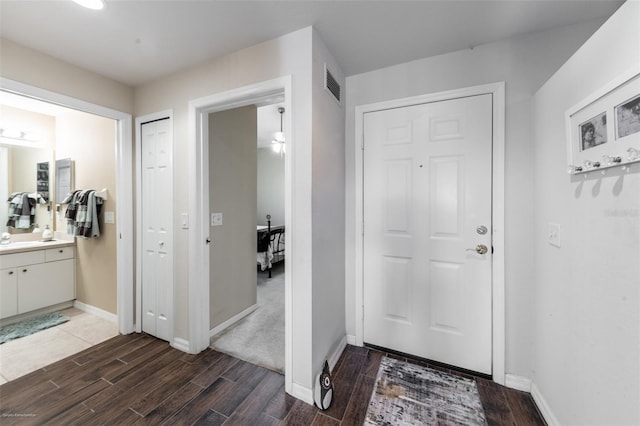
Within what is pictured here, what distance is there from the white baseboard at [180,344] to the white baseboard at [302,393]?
3.58 feet

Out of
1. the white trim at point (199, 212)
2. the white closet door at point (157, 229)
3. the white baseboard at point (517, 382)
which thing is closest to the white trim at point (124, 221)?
the white closet door at point (157, 229)

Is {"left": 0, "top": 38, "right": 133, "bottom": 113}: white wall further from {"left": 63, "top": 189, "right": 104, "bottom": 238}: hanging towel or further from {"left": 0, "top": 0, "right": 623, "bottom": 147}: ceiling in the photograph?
{"left": 63, "top": 189, "right": 104, "bottom": 238}: hanging towel

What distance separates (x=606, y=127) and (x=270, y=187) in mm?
6141

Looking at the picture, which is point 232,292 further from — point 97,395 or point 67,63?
point 67,63

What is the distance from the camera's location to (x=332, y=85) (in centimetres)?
188

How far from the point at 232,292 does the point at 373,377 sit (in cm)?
163

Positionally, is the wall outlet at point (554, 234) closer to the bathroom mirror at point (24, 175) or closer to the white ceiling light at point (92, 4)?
the white ceiling light at point (92, 4)

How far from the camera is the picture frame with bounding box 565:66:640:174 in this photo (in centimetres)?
89

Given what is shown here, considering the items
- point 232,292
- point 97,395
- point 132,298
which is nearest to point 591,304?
point 232,292

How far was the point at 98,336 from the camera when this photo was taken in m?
2.38

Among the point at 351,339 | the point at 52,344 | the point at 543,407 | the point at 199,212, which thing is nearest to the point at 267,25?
the point at 199,212

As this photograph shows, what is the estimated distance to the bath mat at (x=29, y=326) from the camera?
Result: 235 centimetres

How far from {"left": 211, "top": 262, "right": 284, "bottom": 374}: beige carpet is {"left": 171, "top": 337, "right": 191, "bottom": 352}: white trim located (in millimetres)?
211

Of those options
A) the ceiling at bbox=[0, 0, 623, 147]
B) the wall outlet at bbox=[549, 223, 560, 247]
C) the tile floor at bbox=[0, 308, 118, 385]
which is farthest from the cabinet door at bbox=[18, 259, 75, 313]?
the wall outlet at bbox=[549, 223, 560, 247]
